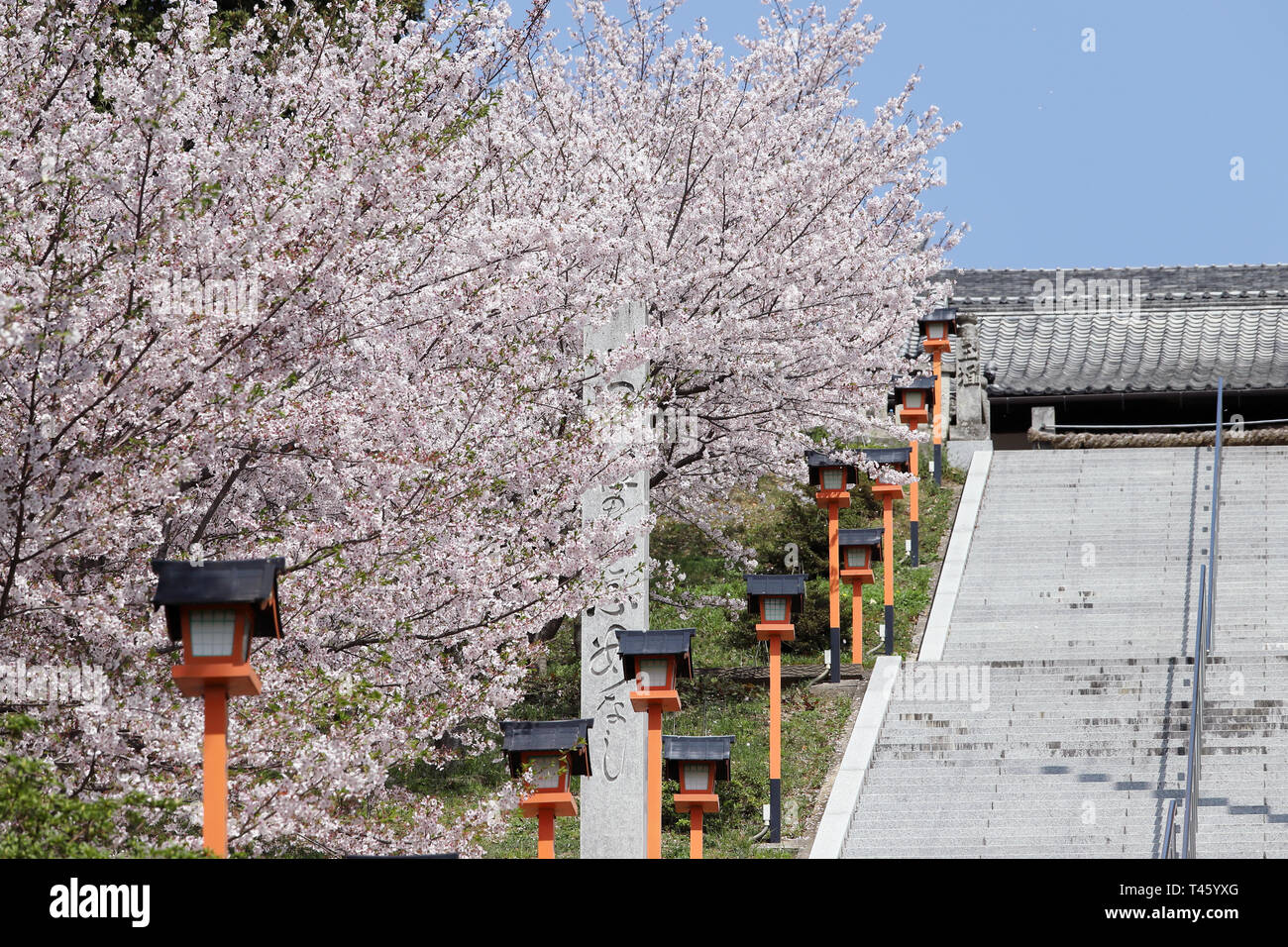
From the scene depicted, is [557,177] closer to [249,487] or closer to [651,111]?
[651,111]

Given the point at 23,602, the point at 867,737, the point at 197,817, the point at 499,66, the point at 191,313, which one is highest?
the point at 499,66

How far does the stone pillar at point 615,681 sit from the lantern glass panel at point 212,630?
487 centimetres

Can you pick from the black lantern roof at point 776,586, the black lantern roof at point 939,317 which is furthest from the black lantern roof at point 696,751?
the black lantern roof at point 939,317

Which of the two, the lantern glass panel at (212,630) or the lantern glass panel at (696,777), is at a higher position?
the lantern glass panel at (212,630)

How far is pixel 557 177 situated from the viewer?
1472cm

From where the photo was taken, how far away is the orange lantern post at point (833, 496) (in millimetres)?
16891

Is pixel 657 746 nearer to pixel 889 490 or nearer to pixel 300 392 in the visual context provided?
pixel 300 392

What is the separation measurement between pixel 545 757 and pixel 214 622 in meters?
3.71

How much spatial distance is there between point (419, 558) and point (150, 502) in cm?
185

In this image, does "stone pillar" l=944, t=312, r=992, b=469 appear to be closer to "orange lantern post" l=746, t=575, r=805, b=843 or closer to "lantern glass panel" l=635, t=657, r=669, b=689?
"orange lantern post" l=746, t=575, r=805, b=843

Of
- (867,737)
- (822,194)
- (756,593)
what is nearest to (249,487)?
(756,593)

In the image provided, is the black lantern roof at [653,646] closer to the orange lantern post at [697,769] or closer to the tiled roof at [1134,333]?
the orange lantern post at [697,769]

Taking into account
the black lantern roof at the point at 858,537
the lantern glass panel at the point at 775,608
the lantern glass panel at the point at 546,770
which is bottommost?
the lantern glass panel at the point at 546,770

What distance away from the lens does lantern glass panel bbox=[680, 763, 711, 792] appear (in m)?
12.1
